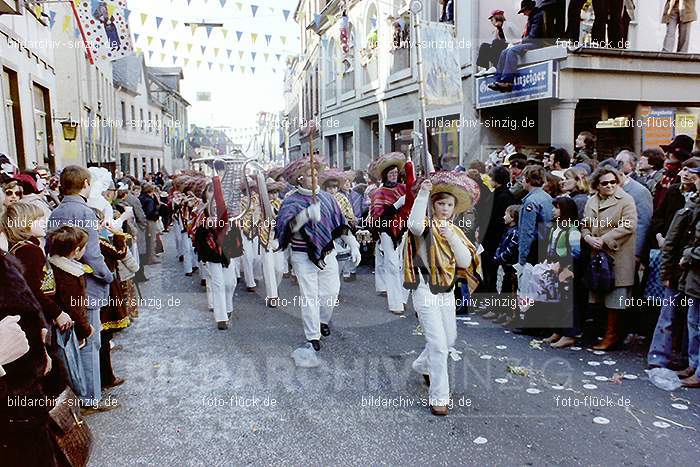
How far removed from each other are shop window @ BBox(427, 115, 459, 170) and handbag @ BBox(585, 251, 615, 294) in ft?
23.8

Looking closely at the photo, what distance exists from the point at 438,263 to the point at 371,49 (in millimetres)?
16045

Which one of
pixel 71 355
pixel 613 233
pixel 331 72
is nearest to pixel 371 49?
pixel 331 72

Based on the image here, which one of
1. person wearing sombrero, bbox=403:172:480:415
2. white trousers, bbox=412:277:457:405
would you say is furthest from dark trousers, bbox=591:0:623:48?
white trousers, bbox=412:277:457:405

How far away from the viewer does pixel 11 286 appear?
2057 mm

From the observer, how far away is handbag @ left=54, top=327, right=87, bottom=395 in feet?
12.1

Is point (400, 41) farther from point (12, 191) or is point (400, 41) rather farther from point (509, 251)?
point (12, 191)

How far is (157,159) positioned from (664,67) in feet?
120

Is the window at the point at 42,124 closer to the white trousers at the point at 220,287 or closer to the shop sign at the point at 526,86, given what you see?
the white trousers at the point at 220,287

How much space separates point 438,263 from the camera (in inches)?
170

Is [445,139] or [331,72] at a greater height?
[331,72]

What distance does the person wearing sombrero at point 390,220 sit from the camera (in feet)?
22.9

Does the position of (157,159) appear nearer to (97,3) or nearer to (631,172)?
(97,3)

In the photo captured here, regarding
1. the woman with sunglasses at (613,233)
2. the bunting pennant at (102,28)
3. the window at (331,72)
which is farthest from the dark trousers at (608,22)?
the window at (331,72)

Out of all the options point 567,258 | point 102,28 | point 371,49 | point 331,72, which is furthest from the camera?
point 331,72
